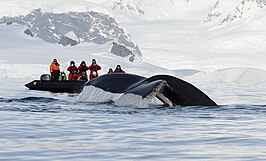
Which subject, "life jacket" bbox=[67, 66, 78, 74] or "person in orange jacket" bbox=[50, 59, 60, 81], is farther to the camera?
"person in orange jacket" bbox=[50, 59, 60, 81]

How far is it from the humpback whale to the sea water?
271 mm

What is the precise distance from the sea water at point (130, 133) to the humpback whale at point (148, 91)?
27 centimetres

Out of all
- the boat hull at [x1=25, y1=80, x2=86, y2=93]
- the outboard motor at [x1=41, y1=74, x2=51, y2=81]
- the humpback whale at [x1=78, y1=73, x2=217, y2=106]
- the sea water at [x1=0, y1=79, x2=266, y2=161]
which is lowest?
the sea water at [x1=0, y1=79, x2=266, y2=161]

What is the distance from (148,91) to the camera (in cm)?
1405

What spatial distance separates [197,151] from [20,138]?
8.54 feet

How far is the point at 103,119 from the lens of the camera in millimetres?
12805

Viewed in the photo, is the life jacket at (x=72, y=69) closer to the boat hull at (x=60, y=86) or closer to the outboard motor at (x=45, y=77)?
the outboard motor at (x=45, y=77)

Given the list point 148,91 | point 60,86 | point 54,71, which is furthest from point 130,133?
point 54,71

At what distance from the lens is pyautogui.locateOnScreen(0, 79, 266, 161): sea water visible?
8.27 metres

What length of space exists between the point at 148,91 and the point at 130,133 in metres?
3.56

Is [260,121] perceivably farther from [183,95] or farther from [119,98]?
[119,98]

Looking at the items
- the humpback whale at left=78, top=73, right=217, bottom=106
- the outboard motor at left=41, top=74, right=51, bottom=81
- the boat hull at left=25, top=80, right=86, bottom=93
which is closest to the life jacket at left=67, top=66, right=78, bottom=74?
the outboard motor at left=41, top=74, right=51, bottom=81

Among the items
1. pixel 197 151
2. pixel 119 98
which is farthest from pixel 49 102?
pixel 197 151

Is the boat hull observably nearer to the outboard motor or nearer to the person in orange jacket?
the outboard motor
